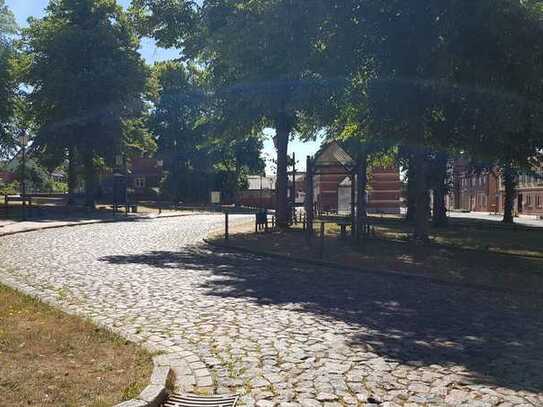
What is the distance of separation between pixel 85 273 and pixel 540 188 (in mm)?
69770

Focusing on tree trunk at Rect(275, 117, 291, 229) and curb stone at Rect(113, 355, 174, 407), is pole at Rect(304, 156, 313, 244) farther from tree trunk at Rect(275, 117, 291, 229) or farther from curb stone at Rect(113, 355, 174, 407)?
curb stone at Rect(113, 355, 174, 407)

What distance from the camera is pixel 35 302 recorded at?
8117 millimetres

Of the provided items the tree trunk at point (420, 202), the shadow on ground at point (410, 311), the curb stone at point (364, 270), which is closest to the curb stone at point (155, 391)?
the shadow on ground at point (410, 311)

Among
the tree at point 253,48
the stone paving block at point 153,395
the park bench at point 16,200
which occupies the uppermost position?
the tree at point 253,48

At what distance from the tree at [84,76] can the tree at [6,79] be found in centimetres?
120

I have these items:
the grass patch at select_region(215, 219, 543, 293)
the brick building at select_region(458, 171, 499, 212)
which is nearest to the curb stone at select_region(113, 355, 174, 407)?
the grass patch at select_region(215, 219, 543, 293)

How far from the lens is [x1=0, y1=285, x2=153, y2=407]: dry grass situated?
14.4ft

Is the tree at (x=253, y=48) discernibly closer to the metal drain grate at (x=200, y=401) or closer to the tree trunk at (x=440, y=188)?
the tree trunk at (x=440, y=188)

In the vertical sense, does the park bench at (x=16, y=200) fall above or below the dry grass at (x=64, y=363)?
above

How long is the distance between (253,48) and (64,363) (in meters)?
13.7


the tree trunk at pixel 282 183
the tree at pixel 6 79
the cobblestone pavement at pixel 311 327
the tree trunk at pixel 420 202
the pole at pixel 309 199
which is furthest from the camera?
the tree at pixel 6 79

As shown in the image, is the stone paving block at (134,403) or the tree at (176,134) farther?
the tree at (176,134)

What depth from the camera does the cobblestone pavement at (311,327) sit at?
5020 mm

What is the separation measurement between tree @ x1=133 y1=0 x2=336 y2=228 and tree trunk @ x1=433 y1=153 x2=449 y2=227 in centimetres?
844
